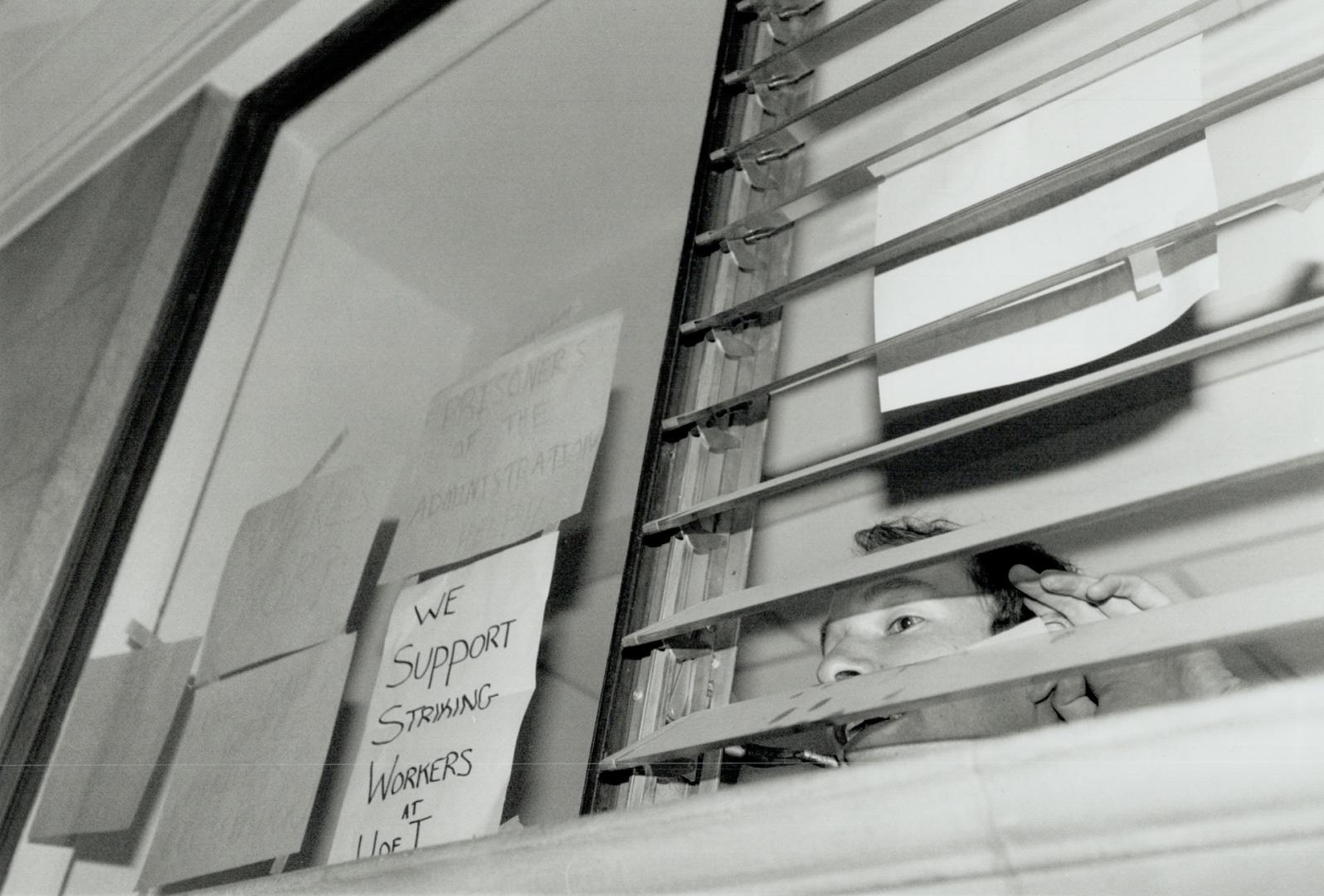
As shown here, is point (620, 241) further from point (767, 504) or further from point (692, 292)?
point (692, 292)

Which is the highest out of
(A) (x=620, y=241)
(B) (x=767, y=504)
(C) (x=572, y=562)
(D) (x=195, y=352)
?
(A) (x=620, y=241)

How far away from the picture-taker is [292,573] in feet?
4.26

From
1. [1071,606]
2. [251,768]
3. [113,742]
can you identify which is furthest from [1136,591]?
[113,742]

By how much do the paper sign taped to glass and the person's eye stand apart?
0.33m

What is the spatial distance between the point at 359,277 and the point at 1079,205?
116cm

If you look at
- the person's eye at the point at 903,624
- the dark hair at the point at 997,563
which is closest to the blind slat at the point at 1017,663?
the person's eye at the point at 903,624

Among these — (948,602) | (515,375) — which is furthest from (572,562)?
(948,602)

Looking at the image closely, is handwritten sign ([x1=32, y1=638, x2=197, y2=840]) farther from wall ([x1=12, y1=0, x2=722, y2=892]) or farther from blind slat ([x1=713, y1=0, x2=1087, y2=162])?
blind slat ([x1=713, y1=0, x2=1087, y2=162])

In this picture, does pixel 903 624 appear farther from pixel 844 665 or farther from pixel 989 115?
pixel 989 115

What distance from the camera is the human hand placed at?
0.82 meters

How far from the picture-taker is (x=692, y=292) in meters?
0.97

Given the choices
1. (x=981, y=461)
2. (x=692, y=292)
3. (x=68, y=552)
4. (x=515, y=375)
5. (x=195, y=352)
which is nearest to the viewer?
(x=692, y=292)

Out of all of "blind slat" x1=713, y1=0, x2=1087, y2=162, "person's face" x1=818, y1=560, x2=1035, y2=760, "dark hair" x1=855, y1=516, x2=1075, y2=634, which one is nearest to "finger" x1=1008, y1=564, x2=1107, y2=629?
"person's face" x1=818, y1=560, x2=1035, y2=760

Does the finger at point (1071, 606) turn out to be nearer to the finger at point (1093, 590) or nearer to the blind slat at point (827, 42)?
the finger at point (1093, 590)
